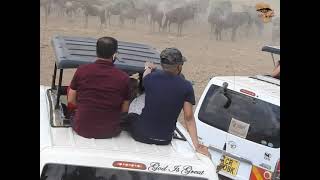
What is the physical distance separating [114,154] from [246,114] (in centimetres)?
334

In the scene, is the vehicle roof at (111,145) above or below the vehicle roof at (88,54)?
below

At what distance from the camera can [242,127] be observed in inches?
264

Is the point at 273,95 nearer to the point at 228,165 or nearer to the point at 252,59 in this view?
the point at 228,165

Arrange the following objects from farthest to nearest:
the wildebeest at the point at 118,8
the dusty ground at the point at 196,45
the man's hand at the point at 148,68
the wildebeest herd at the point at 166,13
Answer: the wildebeest at the point at 118,8 → the wildebeest herd at the point at 166,13 → the dusty ground at the point at 196,45 → the man's hand at the point at 148,68

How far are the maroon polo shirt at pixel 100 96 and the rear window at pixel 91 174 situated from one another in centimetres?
54

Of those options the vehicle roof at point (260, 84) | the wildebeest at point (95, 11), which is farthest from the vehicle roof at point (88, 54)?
the wildebeest at point (95, 11)

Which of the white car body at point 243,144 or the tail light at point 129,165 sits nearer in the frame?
the tail light at point 129,165

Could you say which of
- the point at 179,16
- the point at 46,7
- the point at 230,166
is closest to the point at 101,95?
the point at 230,166

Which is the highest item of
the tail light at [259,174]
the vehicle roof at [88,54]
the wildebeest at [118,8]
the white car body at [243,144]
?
the wildebeest at [118,8]

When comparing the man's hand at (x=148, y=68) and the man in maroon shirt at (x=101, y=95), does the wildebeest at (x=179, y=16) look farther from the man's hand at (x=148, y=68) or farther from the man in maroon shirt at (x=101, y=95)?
the man in maroon shirt at (x=101, y=95)

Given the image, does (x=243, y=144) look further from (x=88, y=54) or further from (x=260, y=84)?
(x=88, y=54)

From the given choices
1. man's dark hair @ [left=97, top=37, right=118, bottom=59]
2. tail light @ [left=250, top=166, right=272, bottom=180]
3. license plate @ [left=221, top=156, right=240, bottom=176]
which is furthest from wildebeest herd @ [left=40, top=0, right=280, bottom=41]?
man's dark hair @ [left=97, top=37, right=118, bottom=59]

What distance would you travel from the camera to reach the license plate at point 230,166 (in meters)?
6.51

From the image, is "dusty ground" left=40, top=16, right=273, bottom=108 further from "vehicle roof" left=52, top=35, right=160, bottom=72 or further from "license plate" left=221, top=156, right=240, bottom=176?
"vehicle roof" left=52, top=35, right=160, bottom=72
